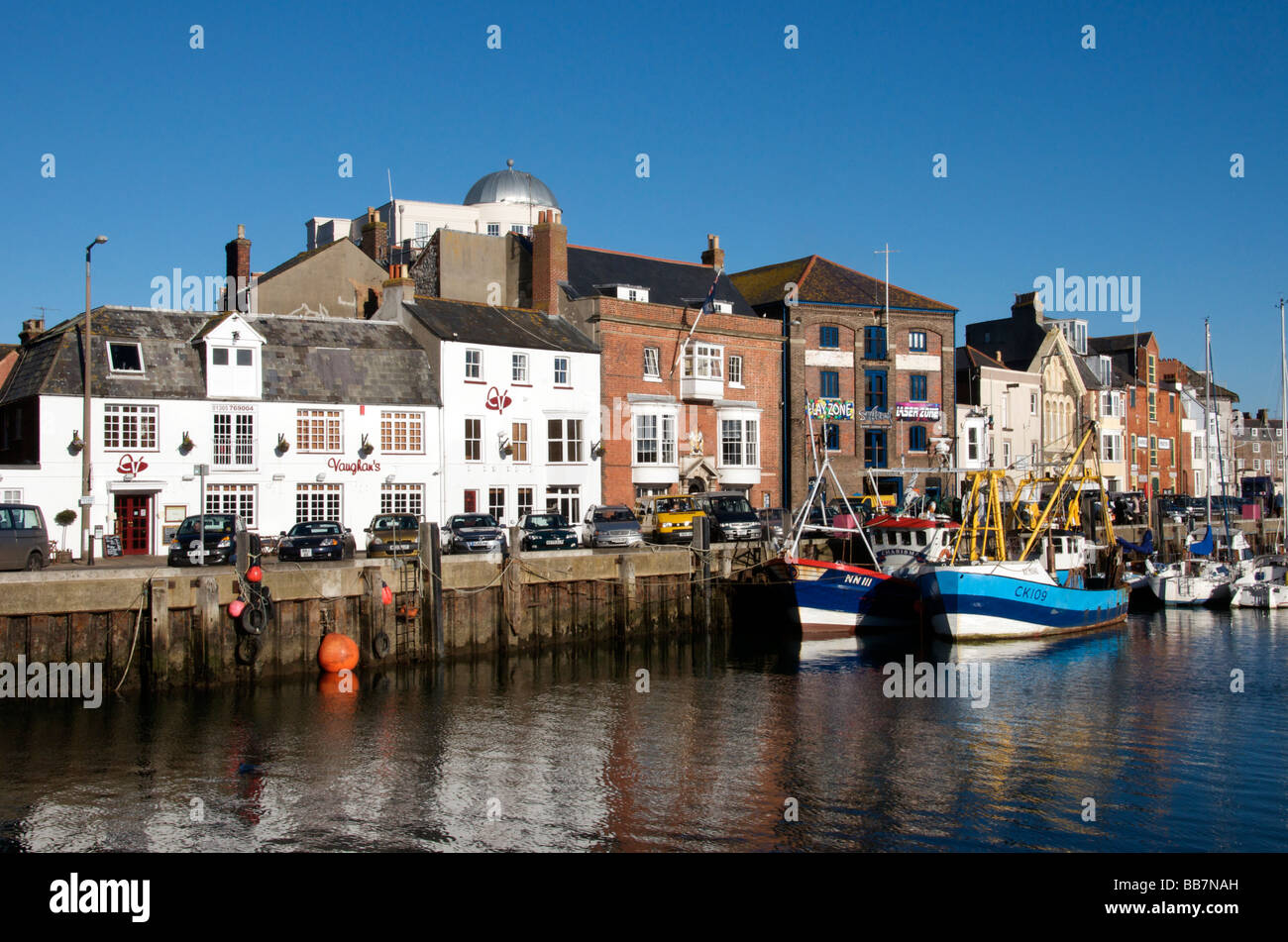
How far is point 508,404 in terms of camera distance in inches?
1834

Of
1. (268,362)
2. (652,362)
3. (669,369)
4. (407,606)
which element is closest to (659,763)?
(407,606)

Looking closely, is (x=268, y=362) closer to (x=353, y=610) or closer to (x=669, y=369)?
(x=353, y=610)

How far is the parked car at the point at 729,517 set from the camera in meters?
40.5

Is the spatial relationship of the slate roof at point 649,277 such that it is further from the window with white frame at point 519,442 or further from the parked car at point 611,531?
the parked car at point 611,531

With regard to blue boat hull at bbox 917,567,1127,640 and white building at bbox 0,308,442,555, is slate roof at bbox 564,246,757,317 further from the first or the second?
A: blue boat hull at bbox 917,567,1127,640

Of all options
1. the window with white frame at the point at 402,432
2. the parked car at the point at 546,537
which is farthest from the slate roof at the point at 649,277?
the parked car at the point at 546,537

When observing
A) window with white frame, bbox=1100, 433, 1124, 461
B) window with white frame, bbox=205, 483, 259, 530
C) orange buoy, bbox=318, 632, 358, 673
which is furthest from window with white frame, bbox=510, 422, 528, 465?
window with white frame, bbox=1100, 433, 1124, 461

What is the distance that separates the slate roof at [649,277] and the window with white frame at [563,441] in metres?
7.07

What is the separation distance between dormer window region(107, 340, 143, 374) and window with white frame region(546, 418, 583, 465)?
1640cm

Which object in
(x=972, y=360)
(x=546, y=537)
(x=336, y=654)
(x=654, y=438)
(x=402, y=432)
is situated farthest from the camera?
(x=972, y=360)

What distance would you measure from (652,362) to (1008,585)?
74.2ft

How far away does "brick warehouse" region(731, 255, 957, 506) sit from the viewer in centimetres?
5838

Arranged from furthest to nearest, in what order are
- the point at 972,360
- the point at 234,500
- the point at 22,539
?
1. the point at 972,360
2. the point at 234,500
3. the point at 22,539
